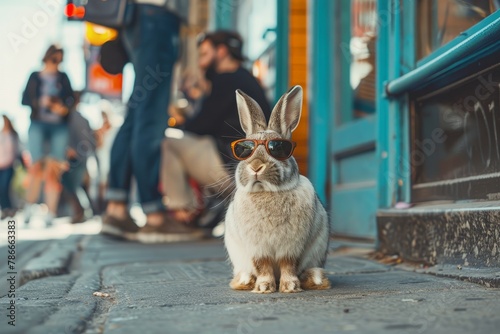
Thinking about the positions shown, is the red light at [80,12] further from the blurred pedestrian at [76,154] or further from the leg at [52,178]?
the leg at [52,178]

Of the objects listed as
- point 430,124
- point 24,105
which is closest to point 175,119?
point 24,105

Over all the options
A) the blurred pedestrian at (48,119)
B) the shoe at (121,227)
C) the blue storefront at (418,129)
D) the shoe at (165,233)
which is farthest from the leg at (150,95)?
the blurred pedestrian at (48,119)

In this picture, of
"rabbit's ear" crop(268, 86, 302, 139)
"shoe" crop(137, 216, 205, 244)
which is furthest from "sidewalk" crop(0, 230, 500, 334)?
"shoe" crop(137, 216, 205, 244)

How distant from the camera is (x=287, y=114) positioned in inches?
82.5

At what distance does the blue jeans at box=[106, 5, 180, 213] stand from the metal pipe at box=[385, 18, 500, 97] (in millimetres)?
1906

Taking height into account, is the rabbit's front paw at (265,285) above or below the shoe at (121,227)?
below

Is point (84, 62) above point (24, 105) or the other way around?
above

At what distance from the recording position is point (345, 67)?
14.5 feet

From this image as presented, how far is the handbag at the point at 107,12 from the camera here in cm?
423

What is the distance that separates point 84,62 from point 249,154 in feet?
37.0

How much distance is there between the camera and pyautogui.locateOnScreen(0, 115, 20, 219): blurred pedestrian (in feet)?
24.8

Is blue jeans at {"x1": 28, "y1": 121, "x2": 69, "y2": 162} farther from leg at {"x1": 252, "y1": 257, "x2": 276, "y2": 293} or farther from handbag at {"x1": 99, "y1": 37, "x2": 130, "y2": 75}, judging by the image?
leg at {"x1": 252, "y1": 257, "x2": 276, "y2": 293}

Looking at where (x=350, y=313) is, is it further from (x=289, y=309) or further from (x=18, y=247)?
(x=18, y=247)

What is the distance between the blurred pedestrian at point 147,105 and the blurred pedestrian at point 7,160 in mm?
3482
